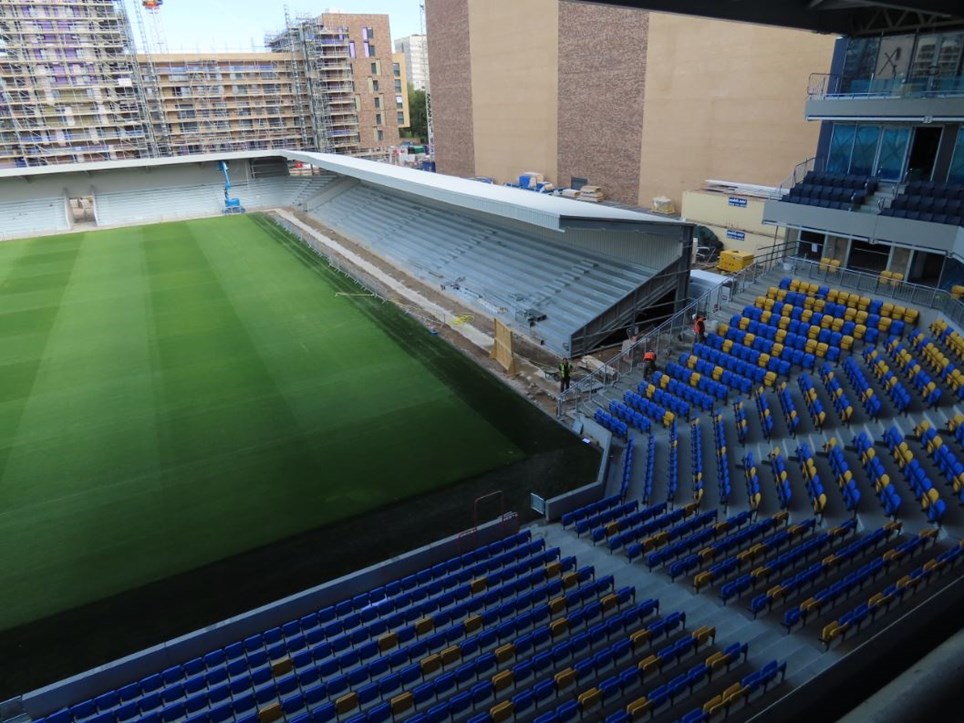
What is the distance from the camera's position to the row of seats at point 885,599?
805 centimetres

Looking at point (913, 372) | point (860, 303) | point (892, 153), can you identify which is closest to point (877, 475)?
point (913, 372)

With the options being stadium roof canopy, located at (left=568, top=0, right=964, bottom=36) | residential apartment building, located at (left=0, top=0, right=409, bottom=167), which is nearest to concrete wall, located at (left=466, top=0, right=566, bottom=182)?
residential apartment building, located at (left=0, top=0, right=409, bottom=167)

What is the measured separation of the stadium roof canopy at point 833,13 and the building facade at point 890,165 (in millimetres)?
366

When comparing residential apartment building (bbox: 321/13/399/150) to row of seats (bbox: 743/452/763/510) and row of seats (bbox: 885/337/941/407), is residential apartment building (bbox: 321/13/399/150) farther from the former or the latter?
row of seats (bbox: 743/452/763/510)

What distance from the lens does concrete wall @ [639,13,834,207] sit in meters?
27.5

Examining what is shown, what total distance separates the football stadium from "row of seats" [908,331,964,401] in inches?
Answer: 3.0

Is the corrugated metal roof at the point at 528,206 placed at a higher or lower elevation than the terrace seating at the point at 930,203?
lower

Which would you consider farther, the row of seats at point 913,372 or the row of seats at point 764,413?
the row of seats at point 764,413

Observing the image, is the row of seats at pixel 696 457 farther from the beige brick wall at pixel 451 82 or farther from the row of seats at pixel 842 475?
the beige brick wall at pixel 451 82

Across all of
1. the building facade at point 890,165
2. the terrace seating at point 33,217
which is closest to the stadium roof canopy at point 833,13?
the building facade at point 890,165

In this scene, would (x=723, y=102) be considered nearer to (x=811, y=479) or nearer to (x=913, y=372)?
(x=913, y=372)

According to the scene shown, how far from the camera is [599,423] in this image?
15344mm

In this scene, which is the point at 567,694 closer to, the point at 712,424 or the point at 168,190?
the point at 712,424

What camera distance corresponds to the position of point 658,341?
18.1 metres
